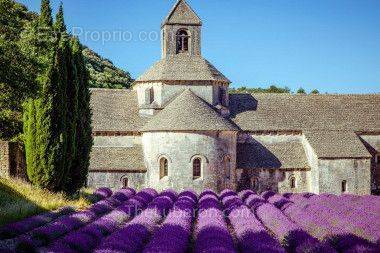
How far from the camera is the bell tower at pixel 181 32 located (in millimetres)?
43906

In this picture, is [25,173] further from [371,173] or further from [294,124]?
[371,173]

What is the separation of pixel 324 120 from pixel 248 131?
23.9 feet

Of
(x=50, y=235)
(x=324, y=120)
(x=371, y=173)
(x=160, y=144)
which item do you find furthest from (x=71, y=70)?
(x=371, y=173)

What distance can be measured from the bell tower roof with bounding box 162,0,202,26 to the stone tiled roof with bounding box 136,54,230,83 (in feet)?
9.93

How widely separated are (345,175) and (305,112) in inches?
299

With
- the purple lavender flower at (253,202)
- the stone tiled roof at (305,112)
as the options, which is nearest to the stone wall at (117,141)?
the stone tiled roof at (305,112)

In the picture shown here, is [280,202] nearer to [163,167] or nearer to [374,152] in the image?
[163,167]

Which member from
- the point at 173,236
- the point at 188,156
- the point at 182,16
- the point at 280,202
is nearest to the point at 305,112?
the point at 188,156

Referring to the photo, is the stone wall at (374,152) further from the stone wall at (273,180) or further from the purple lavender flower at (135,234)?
the purple lavender flower at (135,234)

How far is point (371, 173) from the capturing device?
43000 mm

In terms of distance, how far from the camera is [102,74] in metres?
85.0

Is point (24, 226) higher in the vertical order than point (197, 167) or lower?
higher

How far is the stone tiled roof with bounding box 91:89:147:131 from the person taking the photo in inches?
1597

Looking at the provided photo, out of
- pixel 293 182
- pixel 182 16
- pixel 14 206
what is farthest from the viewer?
pixel 182 16
